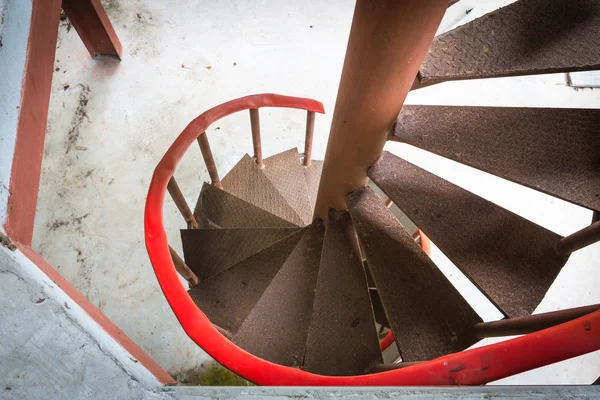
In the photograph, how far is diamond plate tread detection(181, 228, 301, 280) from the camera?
2.54 meters

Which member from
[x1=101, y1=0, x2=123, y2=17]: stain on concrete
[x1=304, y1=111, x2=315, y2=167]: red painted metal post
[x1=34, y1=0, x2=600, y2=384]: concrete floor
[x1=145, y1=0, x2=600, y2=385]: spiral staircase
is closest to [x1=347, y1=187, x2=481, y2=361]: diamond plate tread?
[x1=145, y1=0, x2=600, y2=385]: spiral staircase

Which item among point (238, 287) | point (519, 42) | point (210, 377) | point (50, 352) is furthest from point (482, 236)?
point (210, 377)

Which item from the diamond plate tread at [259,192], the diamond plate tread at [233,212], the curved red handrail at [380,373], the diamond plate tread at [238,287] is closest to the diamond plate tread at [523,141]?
the curved red handrail at [380,373]

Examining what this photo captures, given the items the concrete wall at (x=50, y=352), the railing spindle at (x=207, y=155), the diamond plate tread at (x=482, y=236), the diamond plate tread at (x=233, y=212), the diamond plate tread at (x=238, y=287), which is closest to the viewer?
the concrete wall at (x=50, y=352)

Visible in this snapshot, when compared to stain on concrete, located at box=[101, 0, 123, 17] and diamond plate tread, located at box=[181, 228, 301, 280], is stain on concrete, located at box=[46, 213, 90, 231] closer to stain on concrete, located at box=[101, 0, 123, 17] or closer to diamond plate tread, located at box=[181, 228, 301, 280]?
diamond plate tread, located at box=[181, 228, 301, 280]

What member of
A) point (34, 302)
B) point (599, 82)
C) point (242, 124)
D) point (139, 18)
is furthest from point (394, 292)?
point (139, 18)

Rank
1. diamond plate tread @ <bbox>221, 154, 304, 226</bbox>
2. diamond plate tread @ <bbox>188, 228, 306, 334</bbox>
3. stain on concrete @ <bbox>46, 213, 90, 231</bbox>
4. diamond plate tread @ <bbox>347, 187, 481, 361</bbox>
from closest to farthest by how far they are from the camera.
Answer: diamond plate tread @ <bbox>347, 187, 481, 361</bbox>
diamond plate tread @ <bbox>188, 228, 306, 334</bbox>
diamond plate tread @ <bbox>221, 154, 304, 226</bbox>
stain on concrete @ <bbox>46, 213, 90, 231</bbox>

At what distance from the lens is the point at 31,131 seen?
1394 millimetres

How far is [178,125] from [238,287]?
5.37ft

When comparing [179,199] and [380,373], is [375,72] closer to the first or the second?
[380,373]

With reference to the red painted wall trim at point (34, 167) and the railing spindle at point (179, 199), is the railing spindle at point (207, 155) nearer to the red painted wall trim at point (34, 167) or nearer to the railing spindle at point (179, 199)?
the railing spindle at point (179, 199)

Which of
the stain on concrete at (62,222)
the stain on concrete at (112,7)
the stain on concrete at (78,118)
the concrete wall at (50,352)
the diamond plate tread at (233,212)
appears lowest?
the stain on concrete at (62,222)

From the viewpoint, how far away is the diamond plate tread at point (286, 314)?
2039 millimetres

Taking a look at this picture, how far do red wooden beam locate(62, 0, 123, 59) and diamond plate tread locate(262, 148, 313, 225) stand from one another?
159 centimetres
